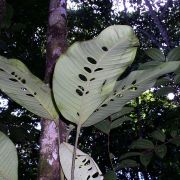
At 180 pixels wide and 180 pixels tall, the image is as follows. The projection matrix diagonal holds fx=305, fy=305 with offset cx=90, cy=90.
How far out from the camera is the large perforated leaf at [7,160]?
2.95 feet

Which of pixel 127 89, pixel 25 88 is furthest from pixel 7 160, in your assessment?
pixel 127 89

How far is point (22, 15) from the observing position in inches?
193

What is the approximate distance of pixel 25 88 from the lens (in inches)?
36.8

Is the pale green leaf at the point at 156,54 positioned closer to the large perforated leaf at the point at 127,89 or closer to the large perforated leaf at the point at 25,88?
the large perforated leaf at the point at 127,89

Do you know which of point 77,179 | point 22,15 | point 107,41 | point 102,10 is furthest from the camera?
point 102,10

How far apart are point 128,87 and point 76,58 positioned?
0.71 ft

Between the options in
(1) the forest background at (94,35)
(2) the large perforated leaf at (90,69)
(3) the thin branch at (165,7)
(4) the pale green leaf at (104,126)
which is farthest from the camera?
(3) the thin branch at (165,7)

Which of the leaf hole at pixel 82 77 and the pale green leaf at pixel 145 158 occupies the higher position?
the leaf hole at pixel 82 77

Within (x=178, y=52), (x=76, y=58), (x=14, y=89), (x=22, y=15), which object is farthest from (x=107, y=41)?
(x=22, y=15)

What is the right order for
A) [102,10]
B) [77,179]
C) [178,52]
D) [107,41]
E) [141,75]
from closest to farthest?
[107,41] < [141,75] < [77,179] < [178,52] < [102,10]

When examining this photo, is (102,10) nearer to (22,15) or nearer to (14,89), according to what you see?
(22,15)

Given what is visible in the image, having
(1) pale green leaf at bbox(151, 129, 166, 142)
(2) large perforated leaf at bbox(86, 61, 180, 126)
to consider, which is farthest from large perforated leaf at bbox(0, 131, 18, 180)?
(1) pale green leaf at bbox(151, 129, 166, 142)

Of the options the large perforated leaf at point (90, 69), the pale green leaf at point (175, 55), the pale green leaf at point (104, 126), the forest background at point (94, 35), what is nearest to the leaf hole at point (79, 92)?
the large perforated leaf at point (90, 69)

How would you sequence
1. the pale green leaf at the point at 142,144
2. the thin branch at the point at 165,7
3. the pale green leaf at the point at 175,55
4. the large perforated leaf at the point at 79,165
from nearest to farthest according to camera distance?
the large perforated leaf at the point at 79,165 < the pale green leaf at the point at 175,55 < the pale green leaf at the point at 142,144 < the thin branch at the point at 165,7
